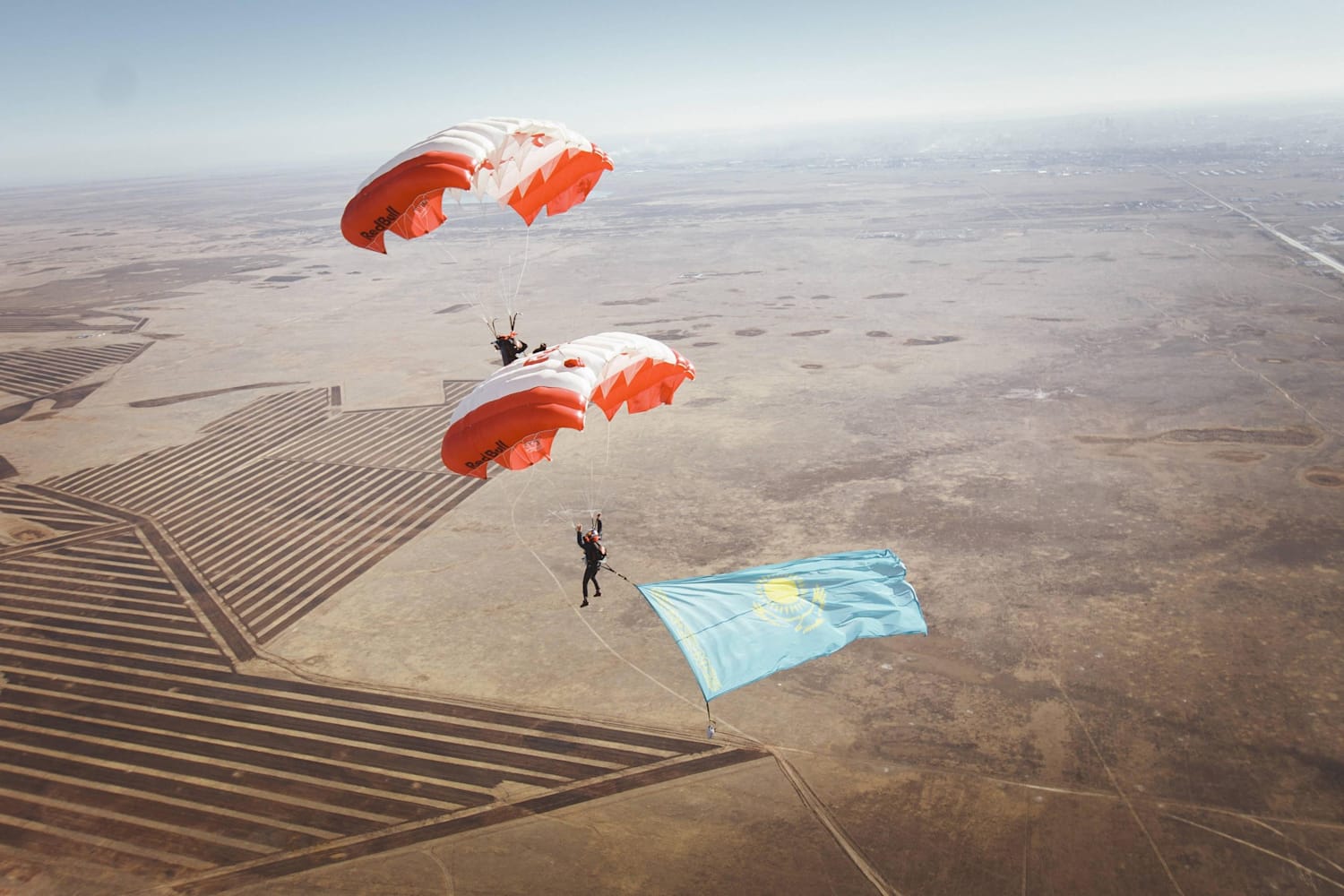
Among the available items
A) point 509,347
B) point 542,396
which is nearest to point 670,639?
point 509,347

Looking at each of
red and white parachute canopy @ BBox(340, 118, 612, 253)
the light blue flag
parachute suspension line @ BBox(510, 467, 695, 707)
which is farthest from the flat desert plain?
red and white parachute canopy @ BBox(340, 118, 612, 253)

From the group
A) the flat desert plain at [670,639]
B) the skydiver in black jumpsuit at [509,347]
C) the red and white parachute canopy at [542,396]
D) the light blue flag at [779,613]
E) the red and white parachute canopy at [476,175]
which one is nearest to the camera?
the light blue flag at [779,613]

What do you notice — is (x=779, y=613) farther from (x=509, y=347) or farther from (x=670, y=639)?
(x=509, y=347)

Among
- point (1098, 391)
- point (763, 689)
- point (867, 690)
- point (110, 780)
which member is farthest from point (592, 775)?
point (1098, 391)

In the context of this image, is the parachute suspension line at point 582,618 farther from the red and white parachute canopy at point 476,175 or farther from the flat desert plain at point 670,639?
the red and white parachute canopy at point 476,175

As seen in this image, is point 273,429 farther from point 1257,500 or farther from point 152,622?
point 1257,500

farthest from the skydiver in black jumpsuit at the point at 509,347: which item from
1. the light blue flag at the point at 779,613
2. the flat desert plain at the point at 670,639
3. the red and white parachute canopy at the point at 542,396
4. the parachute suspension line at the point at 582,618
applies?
the flat desert plain at the point at 670,639

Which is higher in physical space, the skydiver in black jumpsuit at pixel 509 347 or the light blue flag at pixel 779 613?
the skydiver in black jumpsuit at pixel 509 347
